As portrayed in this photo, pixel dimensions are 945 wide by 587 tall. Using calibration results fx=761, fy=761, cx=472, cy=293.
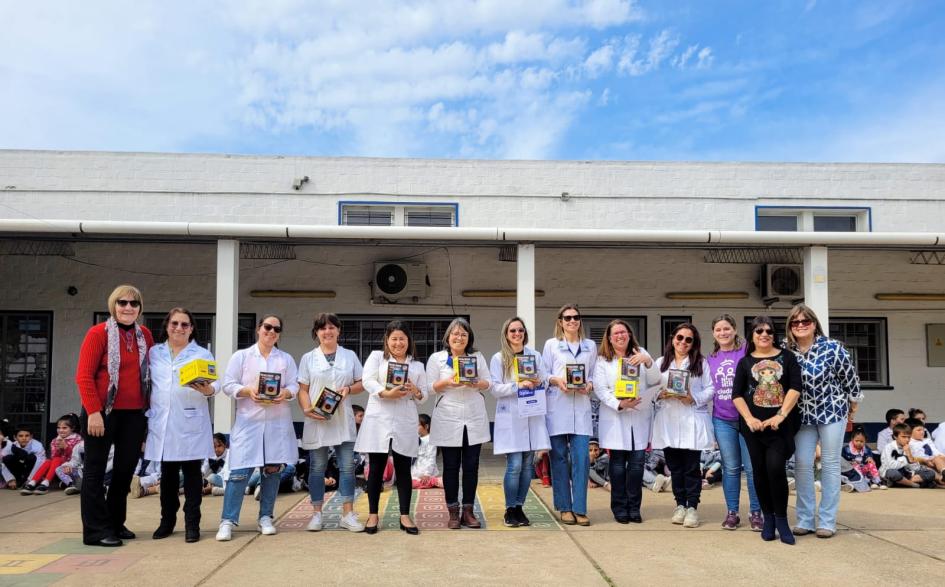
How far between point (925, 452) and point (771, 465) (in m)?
4.60

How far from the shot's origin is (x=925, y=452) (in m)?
8.73

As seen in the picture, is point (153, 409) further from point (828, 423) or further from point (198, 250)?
→ point (198, 250)

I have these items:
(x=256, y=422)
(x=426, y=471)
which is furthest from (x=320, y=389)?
(x=426, y=471)

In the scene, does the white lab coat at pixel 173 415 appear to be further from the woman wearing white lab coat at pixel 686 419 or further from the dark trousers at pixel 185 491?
the woman wearing white lab coat at pixel 686 419

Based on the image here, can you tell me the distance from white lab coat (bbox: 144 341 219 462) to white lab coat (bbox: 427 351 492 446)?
5.48 feet

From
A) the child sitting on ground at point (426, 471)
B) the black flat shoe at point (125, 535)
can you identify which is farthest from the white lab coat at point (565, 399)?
the black flat shoe at point (125, 535)

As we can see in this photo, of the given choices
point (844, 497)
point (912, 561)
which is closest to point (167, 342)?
point (912, 561)

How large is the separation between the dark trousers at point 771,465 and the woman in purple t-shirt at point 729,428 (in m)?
0.20

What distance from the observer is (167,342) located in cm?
566

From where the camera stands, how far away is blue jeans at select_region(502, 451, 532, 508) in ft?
19.2

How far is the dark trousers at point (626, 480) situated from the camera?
605 cm

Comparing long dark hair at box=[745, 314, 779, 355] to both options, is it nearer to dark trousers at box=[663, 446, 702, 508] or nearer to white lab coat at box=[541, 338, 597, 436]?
dark trousers at box=[663, 446, 702, 508]

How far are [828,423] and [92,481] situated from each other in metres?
5.28

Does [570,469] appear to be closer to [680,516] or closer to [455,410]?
[680,516]
